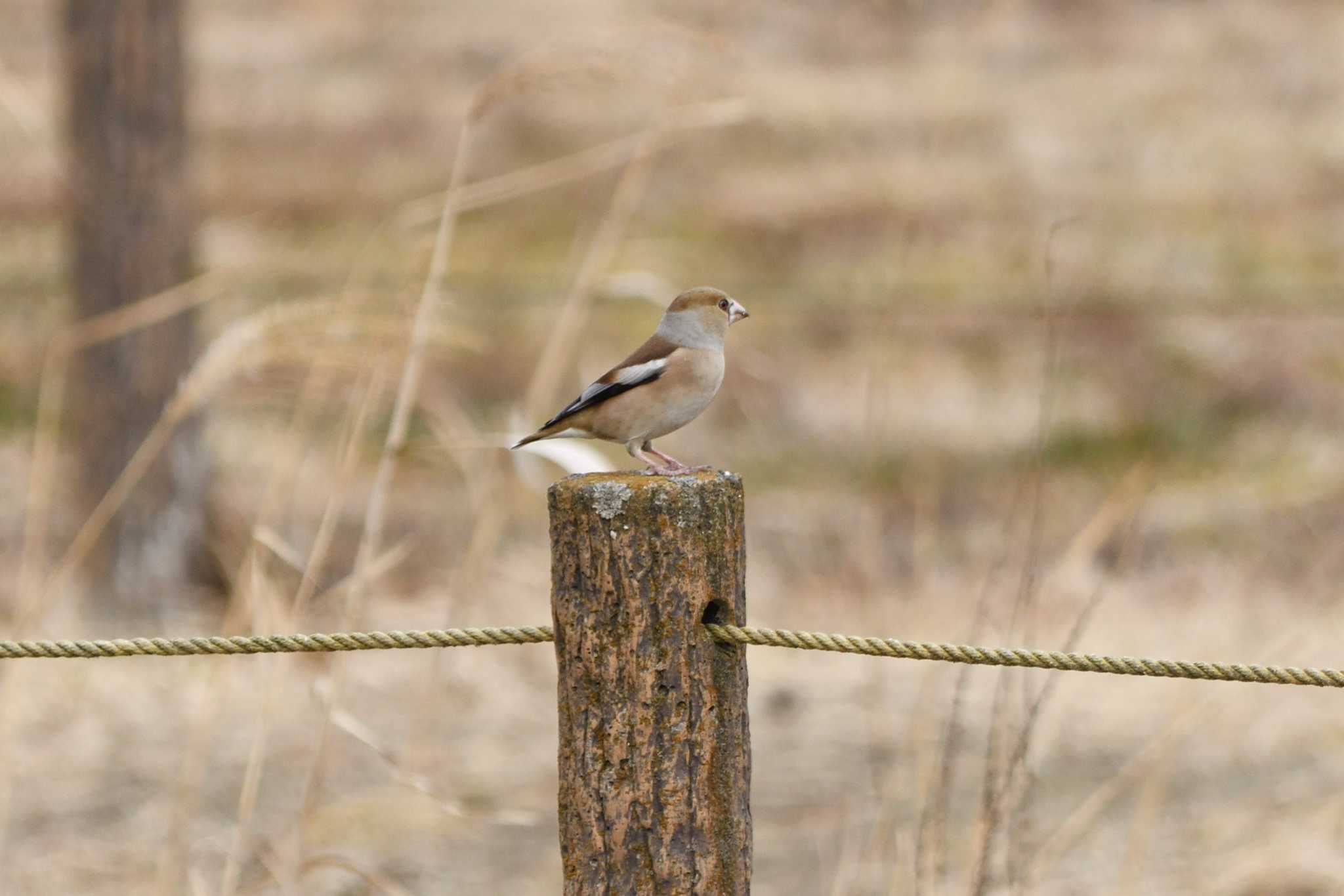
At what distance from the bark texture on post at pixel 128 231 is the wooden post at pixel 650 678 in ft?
17.4

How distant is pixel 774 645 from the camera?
6.97 feet

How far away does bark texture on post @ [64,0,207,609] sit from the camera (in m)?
6.80

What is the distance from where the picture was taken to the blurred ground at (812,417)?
3.57m

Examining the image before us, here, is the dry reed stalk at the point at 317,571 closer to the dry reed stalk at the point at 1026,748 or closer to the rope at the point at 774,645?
the rope at the point at 774,645

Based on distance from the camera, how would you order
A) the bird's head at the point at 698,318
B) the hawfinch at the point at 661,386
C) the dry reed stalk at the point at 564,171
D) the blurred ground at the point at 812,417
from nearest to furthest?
the hawfinch at the point at 661,386 → the bird's head at the point at 698,318 → the dry reed stalk at the point at 564,171 → the blurred ground at the point at 812,417

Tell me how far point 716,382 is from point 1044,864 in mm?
1438

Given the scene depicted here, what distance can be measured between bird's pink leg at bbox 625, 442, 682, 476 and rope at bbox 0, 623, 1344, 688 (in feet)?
0.66

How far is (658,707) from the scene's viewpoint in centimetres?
197

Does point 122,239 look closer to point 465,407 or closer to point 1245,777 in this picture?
point 465,407

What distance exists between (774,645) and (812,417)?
849cm

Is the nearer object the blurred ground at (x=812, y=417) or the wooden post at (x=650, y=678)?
the wooden post at (x=650, y=678)

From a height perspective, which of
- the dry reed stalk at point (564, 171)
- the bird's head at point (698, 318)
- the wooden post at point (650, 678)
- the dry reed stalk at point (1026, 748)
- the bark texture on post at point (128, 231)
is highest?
the bark texture on post at point (128, 231)

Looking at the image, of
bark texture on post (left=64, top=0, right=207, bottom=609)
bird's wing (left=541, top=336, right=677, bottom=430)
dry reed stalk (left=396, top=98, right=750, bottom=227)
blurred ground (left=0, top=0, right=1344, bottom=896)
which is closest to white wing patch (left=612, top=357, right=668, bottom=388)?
bird's wing (left=541, top=336, right=677, bottom=430)

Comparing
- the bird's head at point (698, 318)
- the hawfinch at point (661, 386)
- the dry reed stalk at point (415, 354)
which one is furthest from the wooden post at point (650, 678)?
the dry reed stalk at point (415, 354)
